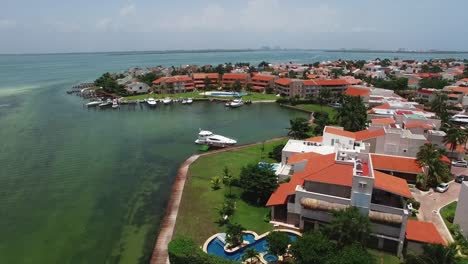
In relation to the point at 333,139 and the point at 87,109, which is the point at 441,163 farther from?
the point at 87,109

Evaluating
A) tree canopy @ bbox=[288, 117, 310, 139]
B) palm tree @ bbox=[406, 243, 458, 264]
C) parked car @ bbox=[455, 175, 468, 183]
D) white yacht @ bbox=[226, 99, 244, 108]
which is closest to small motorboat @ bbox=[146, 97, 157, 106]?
white yacht @ bbox=[226, 99, 244, 108]

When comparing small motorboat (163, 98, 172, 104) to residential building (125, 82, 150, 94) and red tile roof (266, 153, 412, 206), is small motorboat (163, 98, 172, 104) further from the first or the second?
red tile roof (266, 153, 412, 206)

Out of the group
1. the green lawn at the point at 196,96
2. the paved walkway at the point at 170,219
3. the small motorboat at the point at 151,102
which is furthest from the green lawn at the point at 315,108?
the paved walkway at the point at 170,219

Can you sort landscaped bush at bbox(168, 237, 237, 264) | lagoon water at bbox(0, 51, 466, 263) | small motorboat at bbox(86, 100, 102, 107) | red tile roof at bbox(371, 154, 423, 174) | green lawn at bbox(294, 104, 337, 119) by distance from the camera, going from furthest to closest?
1. small motorboat at bbox(86, 100, 102, 107)
2. green lawn at bbox(294, 104, 337, 119)
3. red tile roof at bbox(371, 154, 423, 174)
4. lagoon water at bbox(0, 51, 466, 263)
5. landscaped bush at bbox(168, 237, 237, 264)

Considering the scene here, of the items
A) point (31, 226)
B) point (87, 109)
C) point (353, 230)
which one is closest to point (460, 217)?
point (353, 230)

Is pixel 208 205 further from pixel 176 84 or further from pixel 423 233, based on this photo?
pixel 176 84
